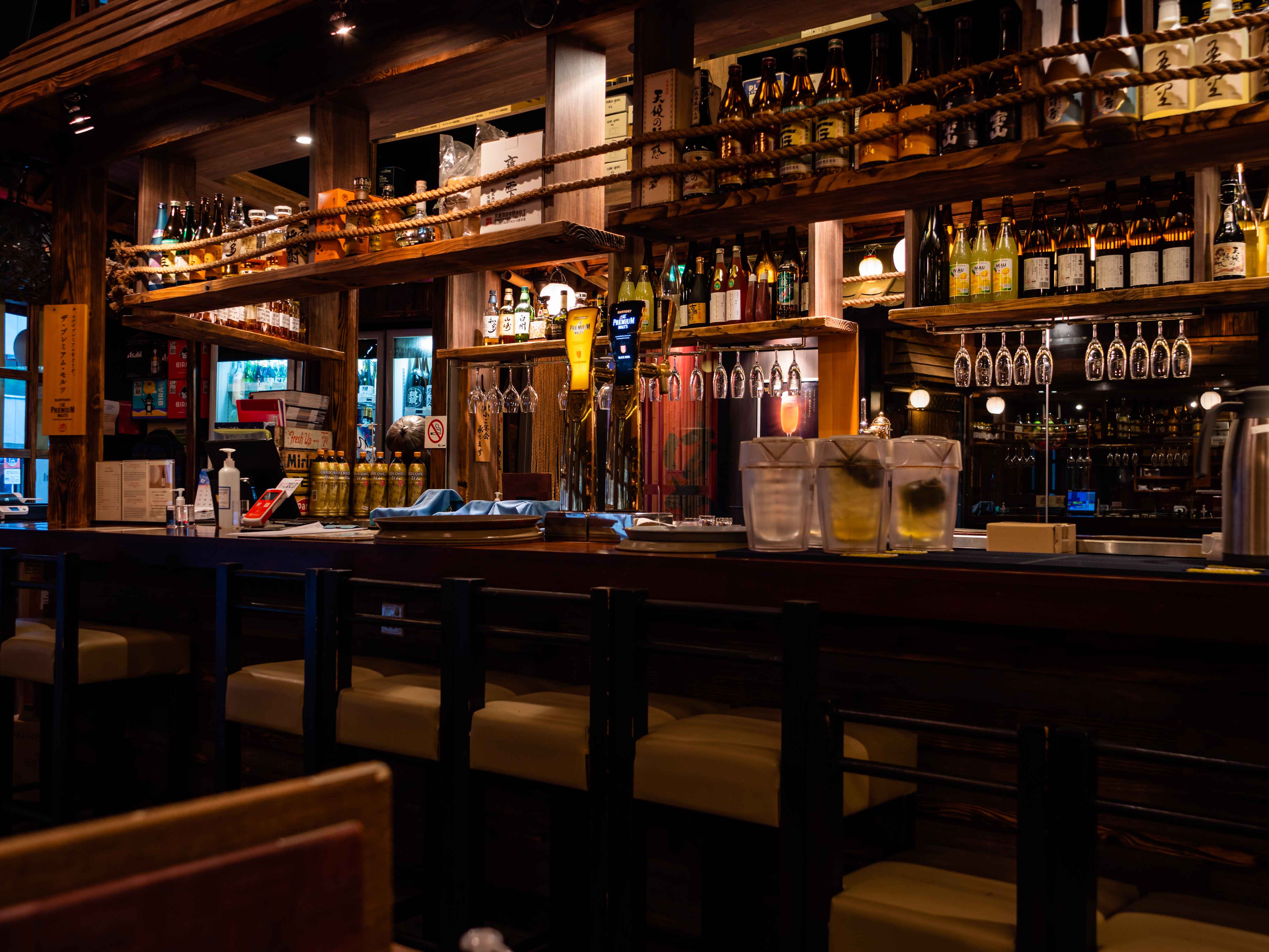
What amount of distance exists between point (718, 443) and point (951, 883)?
5.35 metres

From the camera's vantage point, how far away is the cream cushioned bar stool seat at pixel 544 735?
1726 millimetres

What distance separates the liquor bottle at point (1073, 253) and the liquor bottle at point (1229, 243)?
16.8 inches

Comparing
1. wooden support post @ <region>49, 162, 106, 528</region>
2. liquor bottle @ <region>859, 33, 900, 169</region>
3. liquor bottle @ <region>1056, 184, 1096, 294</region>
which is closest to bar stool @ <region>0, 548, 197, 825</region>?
wooden support post @ <region>49, 162, 106, 528</region>

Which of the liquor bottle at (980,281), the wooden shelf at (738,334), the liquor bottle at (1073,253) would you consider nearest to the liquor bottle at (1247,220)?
the liquor bottle at (1073,253)

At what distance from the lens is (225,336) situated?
4.40 meters

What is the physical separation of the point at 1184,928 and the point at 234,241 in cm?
389

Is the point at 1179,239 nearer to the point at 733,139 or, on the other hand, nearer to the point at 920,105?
the point at 920,105

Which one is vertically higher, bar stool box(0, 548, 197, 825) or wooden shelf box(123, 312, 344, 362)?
wooden shelf box(123, 312, 344, 362)

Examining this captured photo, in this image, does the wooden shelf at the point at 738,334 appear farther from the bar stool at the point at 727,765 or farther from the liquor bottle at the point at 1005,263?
the bar stool at the point at 727,765

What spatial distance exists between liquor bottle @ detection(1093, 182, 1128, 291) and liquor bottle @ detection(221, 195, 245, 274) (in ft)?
10.4

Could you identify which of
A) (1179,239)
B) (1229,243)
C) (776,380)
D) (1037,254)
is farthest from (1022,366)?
(1179,239)

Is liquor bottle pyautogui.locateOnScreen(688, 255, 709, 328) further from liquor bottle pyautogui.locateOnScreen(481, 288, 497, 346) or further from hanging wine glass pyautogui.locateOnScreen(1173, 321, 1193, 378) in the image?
hanging wine glass pyautogui.locateOnScreen(1173, 321, 1193, 378)

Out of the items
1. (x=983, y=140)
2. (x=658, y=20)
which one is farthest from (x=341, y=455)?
(x=983, y=140)

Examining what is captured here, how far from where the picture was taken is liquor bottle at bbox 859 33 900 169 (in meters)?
2.61
